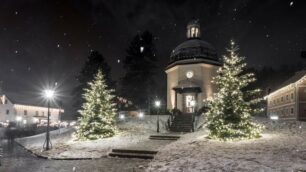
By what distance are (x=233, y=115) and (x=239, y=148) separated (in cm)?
451

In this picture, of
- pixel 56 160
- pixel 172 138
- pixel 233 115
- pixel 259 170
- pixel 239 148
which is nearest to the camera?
pixel 259 170

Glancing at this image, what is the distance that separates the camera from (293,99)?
38906 millimetres

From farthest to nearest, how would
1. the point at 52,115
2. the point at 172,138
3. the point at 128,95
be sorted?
the point at 52,115
the point at 128,95
the point at 172,138

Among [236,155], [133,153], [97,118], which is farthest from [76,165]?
[97,118]

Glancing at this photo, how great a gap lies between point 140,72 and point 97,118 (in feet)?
96.4

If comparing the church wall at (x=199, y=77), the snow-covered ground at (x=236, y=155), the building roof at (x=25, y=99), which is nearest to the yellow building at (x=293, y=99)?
the church wall at (x=199, y=77)

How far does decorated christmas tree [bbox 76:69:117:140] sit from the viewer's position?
25.4 m

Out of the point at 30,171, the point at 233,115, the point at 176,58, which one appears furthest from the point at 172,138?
the point at 176,58

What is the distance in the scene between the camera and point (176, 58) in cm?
4300

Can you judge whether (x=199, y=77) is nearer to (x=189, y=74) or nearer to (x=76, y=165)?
(x=189, y=74)

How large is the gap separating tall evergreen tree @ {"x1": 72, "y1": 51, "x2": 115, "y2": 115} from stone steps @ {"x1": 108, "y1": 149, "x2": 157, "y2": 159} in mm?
33734

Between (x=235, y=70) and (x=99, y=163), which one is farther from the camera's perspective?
(x=235, y=70)

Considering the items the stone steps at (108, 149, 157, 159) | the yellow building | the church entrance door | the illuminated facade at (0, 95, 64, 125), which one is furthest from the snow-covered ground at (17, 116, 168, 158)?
the illuminated facade at (0, 95, 64, 125)

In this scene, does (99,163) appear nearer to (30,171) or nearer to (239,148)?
(30,171)
